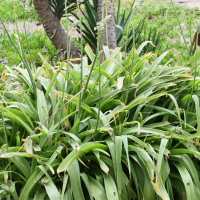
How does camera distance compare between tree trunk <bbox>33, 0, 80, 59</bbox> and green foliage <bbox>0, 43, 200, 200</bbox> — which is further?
tree trunk <bbox>33, 0, 80, 59</bbox>

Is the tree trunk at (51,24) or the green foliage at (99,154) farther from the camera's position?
the tree trunk at (51,24)

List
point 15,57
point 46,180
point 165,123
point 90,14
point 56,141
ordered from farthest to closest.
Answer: point 15,57
point 90,14
point 165,123
point 56,141
point 46,180

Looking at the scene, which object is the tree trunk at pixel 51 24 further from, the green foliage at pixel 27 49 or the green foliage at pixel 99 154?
the green foliage at pixel 99 154

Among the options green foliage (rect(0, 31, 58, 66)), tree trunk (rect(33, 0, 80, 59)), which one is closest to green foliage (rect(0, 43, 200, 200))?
tree trunk (rect(33, 0, 80, 59))

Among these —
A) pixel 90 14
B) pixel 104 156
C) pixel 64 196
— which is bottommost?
pixel 64 196

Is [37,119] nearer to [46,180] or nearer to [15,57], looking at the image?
[46,180]

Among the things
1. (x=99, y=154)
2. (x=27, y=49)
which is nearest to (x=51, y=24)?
(x=27, y=49)

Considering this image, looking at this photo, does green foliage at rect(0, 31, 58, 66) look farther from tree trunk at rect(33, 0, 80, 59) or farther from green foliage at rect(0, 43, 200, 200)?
green foliage at rect(0, 43, 200, 200)

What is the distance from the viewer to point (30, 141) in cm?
118

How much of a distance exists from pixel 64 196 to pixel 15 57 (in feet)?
9.37

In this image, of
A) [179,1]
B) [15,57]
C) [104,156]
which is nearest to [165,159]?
[104,156]

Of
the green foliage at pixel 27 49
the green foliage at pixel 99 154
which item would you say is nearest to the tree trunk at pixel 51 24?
the green foliage at pixel 27 49

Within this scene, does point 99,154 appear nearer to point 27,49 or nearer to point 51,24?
point 51,24

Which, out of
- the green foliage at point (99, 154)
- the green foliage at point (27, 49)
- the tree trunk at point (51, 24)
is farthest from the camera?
the green foliage at point (27, 49)
